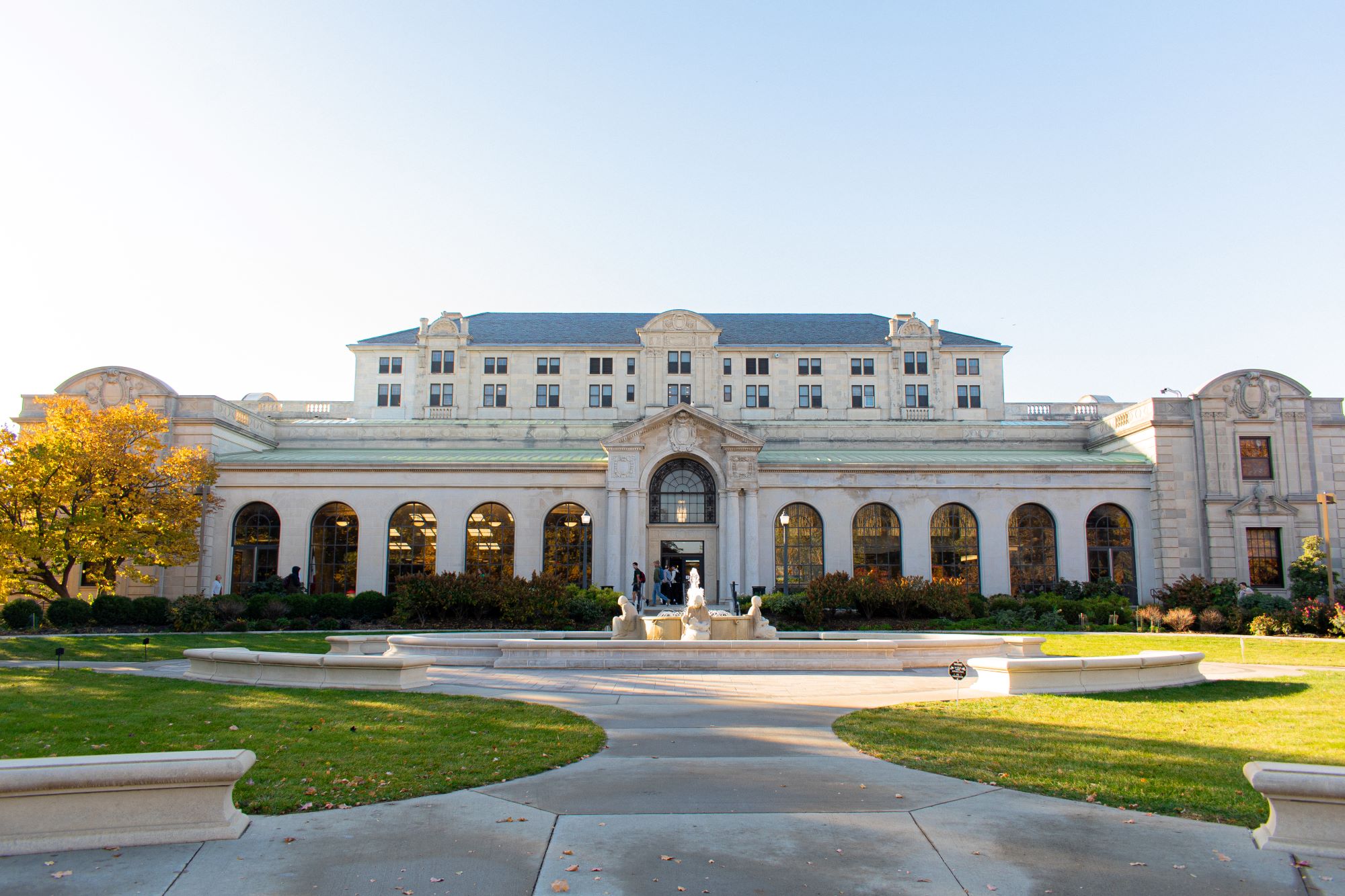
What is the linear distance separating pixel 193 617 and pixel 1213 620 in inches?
1616

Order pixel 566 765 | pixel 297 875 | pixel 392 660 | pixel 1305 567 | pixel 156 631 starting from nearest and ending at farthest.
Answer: pixel 297 875, pixel 566 765, pixel 392 660, pixel 156 631, pixel 1305 567

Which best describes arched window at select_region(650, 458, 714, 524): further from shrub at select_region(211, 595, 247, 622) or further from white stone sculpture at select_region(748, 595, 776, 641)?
shrub at select_region(211, 595, 247, 622)

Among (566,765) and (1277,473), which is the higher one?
(1277,473)

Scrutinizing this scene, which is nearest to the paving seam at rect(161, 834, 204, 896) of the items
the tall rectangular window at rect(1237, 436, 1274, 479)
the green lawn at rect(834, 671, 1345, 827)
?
the green lawn at rect(834, 671, 1345, 827)

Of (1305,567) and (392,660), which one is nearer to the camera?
(392,660)

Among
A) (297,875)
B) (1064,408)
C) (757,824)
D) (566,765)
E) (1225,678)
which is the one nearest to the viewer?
(297,875)

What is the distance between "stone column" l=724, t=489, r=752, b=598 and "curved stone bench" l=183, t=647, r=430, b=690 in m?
27.3

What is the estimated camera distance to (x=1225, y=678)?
20875 mm

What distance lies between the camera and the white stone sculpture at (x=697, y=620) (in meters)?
26.1

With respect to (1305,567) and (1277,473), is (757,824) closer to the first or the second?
(1305,567)

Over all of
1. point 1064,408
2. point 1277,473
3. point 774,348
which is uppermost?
point 774,348

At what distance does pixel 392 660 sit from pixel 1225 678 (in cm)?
1870

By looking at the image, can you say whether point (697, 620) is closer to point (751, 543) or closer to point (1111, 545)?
point (751, 543)

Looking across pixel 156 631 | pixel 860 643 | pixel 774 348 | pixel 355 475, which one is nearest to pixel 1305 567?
pixel 860 643
